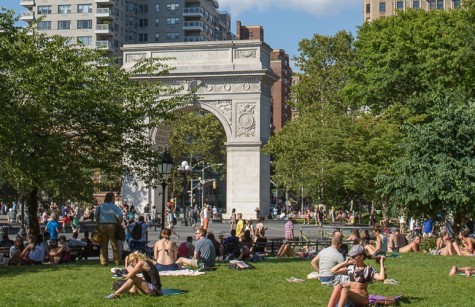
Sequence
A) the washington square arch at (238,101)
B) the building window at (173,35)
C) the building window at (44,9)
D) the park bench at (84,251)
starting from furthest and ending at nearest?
the building window at (173,35)
the building window at (44,9)
the washington square arch at (238,101)
the park bench at (84,251)

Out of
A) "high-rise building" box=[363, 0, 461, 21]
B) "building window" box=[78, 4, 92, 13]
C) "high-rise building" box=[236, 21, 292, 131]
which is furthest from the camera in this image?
"high-rise building" box=[236, 21, 292, 131]

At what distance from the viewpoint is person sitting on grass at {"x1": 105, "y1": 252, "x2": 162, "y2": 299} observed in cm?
1370

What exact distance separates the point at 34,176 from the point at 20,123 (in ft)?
4.72

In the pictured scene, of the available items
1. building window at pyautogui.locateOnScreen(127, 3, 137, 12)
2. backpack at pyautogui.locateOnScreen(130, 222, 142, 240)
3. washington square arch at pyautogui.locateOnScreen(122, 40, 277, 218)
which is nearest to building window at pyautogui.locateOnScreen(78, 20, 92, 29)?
building window at pyautogui.locateOnScreen(127, 3, 137, 12)

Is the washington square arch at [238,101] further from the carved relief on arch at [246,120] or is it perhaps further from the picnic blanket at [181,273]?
the picnic blanket at [181,273]

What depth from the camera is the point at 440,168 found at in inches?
1062

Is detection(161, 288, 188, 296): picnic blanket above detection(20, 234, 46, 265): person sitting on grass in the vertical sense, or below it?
below

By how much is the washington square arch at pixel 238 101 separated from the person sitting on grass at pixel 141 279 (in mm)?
36718

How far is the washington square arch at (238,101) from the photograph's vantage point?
5084 centimetres

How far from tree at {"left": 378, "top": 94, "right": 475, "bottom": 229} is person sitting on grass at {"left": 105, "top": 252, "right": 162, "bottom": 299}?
15.1 metres

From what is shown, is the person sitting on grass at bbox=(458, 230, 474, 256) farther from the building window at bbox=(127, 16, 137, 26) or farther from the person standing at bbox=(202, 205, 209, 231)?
the building window at bbox=(127, 16, 137, 26)

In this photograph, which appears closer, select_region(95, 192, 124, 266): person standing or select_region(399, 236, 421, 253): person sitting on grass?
A: select_region(95, 192, 124, 266): person standing

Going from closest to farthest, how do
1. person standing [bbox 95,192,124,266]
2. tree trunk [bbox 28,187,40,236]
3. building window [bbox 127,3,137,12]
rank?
person standing [bbox 95,192,124,266] < tree trunk [bbox 28,187,40,236] < building window [bbox 127,3,137,12]

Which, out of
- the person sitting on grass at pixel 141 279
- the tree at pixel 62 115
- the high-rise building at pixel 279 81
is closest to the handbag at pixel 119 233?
the tree at pixel 62 115
